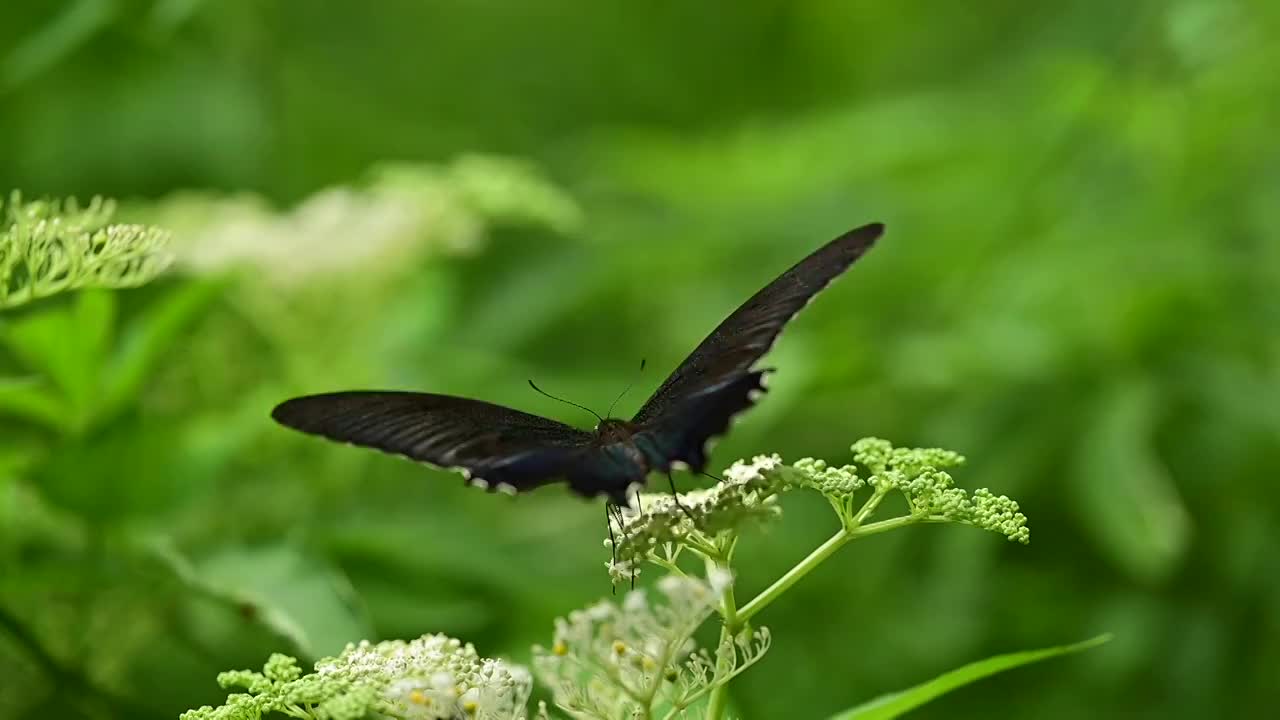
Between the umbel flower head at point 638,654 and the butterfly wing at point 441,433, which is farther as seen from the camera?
the butterfly wing at point 441,433

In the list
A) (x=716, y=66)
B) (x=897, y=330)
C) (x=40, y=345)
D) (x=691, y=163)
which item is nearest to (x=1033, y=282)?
(x=897, y=330)

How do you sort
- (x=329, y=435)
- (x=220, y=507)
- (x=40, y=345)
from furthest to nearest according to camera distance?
1. (x=220, y=507)
2. (x=40, y=345)
3. (x=329, y=435)

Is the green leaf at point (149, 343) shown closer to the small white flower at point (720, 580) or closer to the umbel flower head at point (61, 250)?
the umbel flower head at point (61, 250)

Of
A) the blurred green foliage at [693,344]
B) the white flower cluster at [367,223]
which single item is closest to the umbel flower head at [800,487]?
the blurred green foliage at [693,344]

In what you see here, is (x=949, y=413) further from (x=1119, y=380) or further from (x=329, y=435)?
(x=329, y=435)

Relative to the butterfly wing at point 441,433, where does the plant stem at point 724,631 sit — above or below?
below

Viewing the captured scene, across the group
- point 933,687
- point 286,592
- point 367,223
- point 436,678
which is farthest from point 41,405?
point 933,687

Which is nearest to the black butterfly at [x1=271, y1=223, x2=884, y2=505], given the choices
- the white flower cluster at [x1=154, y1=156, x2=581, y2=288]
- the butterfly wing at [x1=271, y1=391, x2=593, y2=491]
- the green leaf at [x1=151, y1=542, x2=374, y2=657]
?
the butterfly wing at [x1=271, y1=391, x2=593, y2=491]
